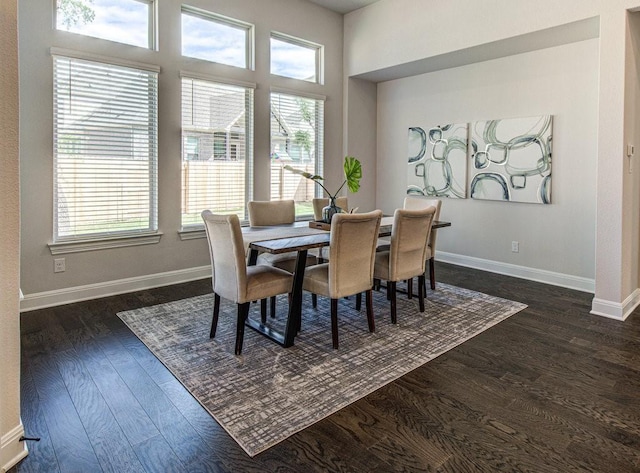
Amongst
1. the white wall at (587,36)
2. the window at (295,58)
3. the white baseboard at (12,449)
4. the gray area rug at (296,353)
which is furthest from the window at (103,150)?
the white wall at (587,36)

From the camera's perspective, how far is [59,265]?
3.83 meters

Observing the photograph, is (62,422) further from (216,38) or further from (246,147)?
(216,38)

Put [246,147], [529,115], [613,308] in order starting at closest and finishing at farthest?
[613,308] → [529,115] → [246,147]

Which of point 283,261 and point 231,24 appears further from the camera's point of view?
point 231,24

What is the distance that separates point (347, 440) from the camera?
1.91m

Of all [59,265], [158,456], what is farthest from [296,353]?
[59,265]

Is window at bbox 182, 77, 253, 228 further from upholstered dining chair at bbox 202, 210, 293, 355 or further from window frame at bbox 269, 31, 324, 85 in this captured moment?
upholstered dining chair at bbox 202, 210, 293, 355

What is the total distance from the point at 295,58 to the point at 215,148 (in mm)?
1721

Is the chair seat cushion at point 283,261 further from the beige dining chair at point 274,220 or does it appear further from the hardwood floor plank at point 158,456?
the hardwood floor plank at point 158,456

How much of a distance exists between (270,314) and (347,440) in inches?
68.7

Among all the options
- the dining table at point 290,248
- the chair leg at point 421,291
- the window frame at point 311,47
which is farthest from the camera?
the window frame at point 311,47

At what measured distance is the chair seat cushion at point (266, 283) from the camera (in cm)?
279

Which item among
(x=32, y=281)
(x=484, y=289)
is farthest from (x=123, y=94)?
(x=484, y=289)

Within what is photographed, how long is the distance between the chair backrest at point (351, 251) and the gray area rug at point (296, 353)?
0.40 meters
